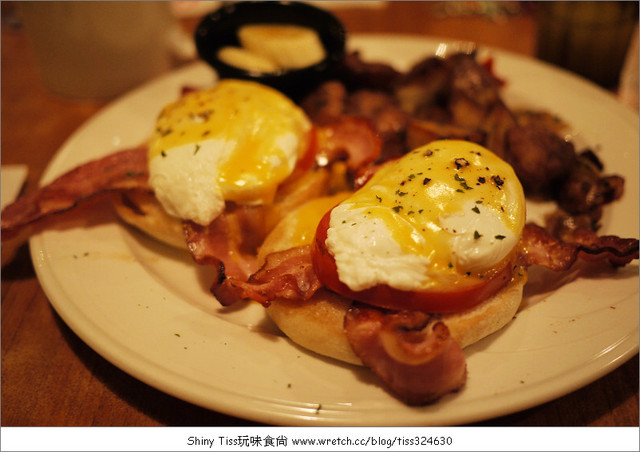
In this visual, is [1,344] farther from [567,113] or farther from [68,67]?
[567,113]

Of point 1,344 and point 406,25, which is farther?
point 406,25

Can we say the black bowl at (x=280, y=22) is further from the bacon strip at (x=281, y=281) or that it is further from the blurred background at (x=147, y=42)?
the bacon strip at (x=281, y=281)

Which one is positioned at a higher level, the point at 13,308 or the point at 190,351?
the point at 190,351

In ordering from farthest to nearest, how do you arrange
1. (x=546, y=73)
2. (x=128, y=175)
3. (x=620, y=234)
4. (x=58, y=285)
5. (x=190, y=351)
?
1. (x=546, y=73)
2. (x=128, y=175)
3. (x=620, y=234)
4. (x=58, y=285)
5. (x=190, y=351)

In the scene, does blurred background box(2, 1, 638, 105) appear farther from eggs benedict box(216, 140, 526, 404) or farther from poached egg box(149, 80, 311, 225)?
eggs benedict box(216, 140, 526, 404)

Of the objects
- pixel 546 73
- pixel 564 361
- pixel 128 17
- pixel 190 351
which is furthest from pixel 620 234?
pixel 128 17

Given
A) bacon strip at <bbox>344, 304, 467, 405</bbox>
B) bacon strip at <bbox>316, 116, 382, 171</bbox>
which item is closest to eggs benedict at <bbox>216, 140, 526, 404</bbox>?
bacon strip at <bbox>344, 304, 467, 405</bbox>
